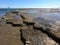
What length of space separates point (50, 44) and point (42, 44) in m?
0.46

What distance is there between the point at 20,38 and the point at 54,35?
2342 mm

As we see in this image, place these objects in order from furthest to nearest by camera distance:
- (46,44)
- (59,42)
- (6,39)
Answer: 1. (6,39)
2. (59,42)
3. (46,44)

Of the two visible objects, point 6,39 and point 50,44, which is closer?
point 50,44

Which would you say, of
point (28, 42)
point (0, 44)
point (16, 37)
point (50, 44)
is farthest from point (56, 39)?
point (0, 44)

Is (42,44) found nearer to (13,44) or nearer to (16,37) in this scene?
(13,44)

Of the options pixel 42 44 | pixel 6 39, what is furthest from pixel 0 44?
pixel 42 44

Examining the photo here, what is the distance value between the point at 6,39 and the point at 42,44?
8.97ft

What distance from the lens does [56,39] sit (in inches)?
351

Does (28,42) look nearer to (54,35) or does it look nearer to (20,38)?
(20,38)

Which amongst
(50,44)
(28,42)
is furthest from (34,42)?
(50,44)

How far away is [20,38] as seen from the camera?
9484mm

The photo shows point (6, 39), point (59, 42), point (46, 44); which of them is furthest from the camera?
point (6, 39)

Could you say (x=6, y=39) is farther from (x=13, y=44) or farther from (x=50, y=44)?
(x=50, y=44)

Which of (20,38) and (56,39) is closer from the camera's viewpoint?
(56,39)
